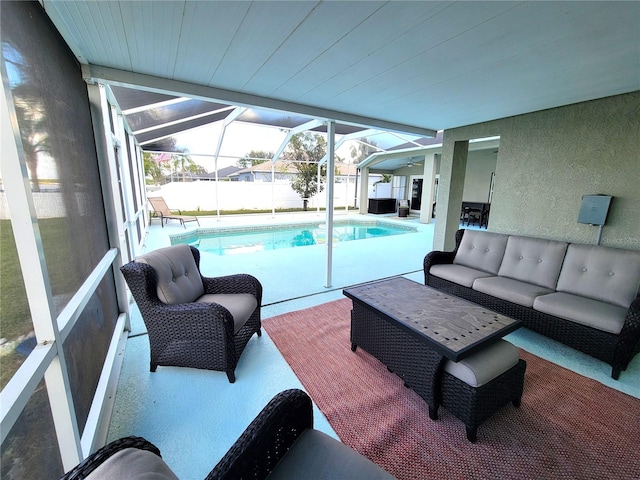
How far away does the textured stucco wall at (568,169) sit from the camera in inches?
108

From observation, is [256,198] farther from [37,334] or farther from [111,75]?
[37,334]

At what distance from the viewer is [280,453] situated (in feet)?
3.51

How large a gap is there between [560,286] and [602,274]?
0.34m

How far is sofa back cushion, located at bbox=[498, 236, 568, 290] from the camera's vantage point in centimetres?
289

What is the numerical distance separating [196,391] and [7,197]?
1.62 metres

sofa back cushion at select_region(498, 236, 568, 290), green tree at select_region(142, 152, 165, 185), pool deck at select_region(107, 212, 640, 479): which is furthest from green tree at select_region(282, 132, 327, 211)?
pool deck at select_region(107, 212, 640, 479)

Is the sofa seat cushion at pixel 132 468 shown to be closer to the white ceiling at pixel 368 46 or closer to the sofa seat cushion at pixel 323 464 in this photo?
the sofa seat cushion at pixel 323 464

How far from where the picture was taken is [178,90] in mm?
2551

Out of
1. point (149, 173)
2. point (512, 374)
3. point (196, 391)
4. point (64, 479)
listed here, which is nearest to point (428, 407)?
point (512, 374)

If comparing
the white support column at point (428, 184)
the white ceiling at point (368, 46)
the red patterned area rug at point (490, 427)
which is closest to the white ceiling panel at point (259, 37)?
the white ceiling at point (368, 46)

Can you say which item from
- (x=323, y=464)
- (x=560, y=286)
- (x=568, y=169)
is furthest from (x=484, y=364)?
(x=568, y=169)

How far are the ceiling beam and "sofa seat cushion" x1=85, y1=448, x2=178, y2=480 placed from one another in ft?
9.12

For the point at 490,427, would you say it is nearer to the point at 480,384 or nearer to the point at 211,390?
the point at 480,384

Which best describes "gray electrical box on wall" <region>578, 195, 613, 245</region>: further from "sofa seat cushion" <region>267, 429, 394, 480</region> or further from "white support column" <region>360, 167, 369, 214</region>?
"white support column" <region>360, 167, 369, 214</region>
